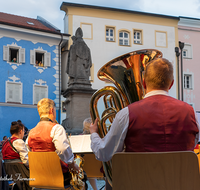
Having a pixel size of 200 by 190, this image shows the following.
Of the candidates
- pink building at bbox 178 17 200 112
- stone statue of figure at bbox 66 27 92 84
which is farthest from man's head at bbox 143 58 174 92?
pink building at bbox 178 17 200 112

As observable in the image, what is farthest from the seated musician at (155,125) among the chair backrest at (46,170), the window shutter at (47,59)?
the window shutter at (47,59)

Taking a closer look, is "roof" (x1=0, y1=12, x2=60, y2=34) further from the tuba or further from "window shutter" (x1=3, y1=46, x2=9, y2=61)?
the tuba

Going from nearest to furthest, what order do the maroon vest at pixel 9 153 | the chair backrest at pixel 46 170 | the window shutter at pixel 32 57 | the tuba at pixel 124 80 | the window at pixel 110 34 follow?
the tuba at pixel 124 80 < the chair backrest at pixel 46 170 < the maroon vest at pixel 9 153 < the window shutter at pixel 32 57 < the window at pixel 110 34

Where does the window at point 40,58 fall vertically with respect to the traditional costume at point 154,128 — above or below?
above

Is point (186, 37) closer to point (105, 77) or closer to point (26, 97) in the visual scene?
point (26, 97)

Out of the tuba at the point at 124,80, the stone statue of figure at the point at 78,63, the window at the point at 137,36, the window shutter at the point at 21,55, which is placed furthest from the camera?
the window at the point at 137,36

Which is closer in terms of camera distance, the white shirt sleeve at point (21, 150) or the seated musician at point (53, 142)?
the seated musician at point (53, 142)

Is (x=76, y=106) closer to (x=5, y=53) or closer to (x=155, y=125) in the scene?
(x=155, y=125)

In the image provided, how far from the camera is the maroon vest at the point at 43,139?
3.30 m

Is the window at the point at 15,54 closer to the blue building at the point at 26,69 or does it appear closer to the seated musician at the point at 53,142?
the blue building at the point at 26,69

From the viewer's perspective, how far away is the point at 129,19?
2567 cm

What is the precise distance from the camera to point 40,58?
22.9 m

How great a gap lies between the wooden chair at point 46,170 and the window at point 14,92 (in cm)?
1839

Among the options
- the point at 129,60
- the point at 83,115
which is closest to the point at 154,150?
the point at 129,60
